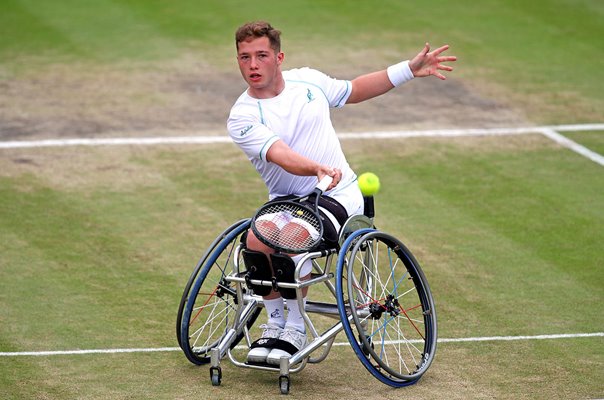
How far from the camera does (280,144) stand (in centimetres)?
743

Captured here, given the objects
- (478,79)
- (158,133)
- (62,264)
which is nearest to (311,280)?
(62,264)

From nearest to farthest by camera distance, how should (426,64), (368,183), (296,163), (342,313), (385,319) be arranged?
(342,313) → (296,163) → (368,183) → (385,319) → (426,64)

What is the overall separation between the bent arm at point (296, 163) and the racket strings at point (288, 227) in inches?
9.7

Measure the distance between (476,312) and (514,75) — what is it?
701cm

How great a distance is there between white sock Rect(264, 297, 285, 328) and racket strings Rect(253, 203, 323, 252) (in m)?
0.52

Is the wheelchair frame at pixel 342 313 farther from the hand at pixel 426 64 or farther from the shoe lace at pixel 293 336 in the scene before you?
the hand at pixel 426 64

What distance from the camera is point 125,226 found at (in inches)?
420

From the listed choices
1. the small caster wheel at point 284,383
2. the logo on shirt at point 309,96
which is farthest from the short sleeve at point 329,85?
the small caster wheel at point 284,383

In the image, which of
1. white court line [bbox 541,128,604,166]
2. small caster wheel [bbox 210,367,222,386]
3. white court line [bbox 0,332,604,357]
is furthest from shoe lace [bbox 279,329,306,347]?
white court line [bbox 541,128,604,166]

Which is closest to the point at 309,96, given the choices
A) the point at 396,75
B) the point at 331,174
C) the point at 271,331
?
the point at 396,75

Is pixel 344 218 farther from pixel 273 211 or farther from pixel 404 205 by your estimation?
pixel 404 205

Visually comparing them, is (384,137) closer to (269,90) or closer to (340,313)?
(269,90)

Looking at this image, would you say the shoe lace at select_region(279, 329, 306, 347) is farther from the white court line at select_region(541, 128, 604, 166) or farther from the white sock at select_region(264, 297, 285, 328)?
the white court line at select_region(541, 128, 604, 166)

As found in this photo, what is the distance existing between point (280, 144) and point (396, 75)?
108 centimetres
